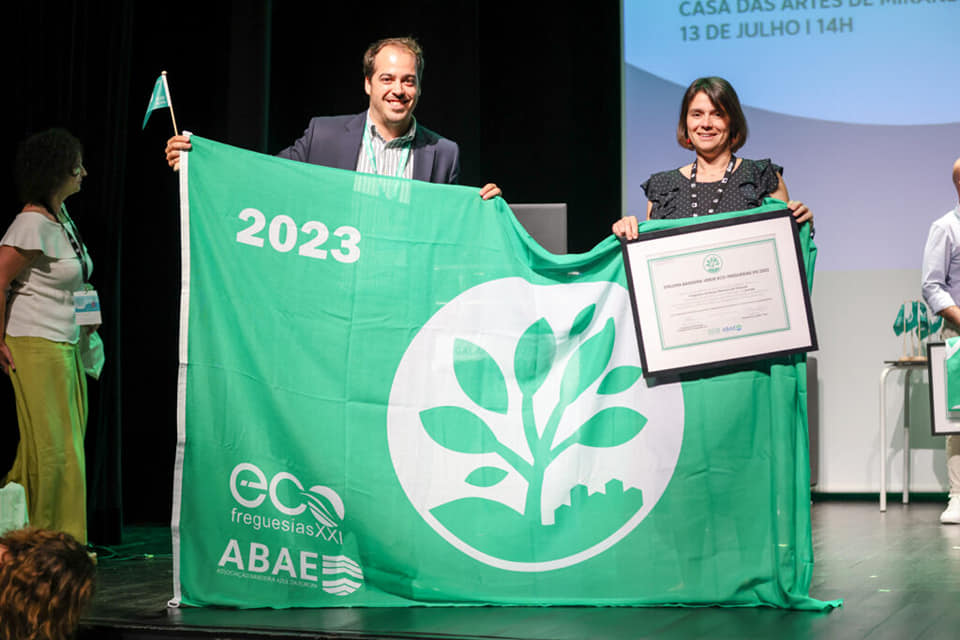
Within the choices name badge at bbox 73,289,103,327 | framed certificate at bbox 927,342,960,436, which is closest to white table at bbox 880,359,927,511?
framed certificate at bbox 927,342,960,436

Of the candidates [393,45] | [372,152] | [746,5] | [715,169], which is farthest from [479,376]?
[746,5]

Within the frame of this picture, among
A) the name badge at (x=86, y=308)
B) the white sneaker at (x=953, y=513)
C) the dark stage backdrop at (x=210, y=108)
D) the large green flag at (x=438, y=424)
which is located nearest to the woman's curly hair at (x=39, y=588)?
the large green flag at (x=438, y=424)

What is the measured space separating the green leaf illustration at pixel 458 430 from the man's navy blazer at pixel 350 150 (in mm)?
757

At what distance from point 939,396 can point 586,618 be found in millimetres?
3060

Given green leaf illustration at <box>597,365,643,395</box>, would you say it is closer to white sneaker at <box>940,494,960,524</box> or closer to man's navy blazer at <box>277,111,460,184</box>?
man's navy blazer at <box>277,111,460,184</box>

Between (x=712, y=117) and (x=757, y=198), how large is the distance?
274mm

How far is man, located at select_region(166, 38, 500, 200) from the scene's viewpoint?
10.7ft

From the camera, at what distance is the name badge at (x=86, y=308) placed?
400 cm

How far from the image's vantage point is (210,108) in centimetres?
545

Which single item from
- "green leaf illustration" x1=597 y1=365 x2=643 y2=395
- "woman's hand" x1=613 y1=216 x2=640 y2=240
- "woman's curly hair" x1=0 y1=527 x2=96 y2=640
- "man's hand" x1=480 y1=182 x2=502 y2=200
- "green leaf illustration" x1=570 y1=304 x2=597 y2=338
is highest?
"man's hand" x1=480 y1=182 x2=502 y2=200

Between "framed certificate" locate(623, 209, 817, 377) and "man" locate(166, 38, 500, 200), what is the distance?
0.77 metres

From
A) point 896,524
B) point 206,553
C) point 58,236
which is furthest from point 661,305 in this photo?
point 896,524

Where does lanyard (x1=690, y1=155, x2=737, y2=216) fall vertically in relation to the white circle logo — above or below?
above

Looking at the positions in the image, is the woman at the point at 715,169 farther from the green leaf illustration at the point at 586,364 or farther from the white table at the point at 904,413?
the white table at the point at 904,413
